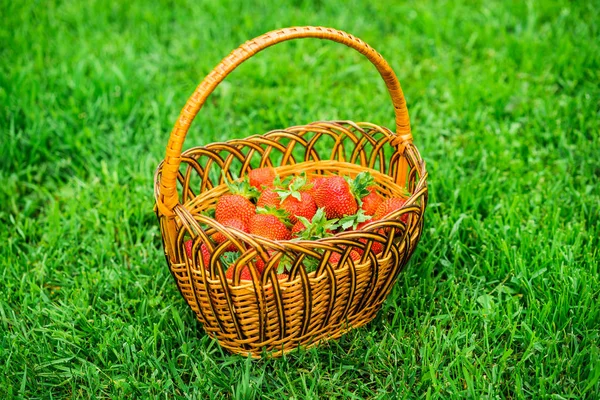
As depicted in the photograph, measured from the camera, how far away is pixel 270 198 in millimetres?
1673

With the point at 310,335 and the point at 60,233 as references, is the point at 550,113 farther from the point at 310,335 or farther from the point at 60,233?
the point at 60,233

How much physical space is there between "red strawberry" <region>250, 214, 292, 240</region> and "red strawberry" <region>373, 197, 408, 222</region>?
26 cm

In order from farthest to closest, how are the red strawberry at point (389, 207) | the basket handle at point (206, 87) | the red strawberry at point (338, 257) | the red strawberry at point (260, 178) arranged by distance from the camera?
the red strawberry at point (260, 178), the red strawberry at point (389, 207), the red strawberry at point (338, 257), the basket handle at point (206, 87)

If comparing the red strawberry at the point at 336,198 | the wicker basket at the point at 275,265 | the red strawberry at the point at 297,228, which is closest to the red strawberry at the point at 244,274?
the wicker basket at the point at 275,265

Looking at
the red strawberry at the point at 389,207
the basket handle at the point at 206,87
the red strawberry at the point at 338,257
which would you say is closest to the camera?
the basket handle at the point at 206,87

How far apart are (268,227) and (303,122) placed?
1091mm

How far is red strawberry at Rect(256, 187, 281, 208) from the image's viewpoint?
167 cm

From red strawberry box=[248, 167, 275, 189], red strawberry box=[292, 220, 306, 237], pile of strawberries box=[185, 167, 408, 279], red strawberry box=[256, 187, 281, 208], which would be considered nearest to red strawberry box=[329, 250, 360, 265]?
pile of strawberries box=[185, 167, 408, 279]

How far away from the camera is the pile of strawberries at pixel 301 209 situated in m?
1.57

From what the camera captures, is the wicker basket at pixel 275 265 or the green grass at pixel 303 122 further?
the green grass at pixel 303 122

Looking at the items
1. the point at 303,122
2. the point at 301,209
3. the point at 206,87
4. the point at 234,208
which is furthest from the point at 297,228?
the point at 303,122

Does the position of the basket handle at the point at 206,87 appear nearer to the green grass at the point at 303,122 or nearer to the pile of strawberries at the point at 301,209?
the pile of strawberries at the point at 301,209

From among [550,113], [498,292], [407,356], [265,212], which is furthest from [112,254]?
[550,113]

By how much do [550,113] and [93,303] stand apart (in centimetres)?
186
